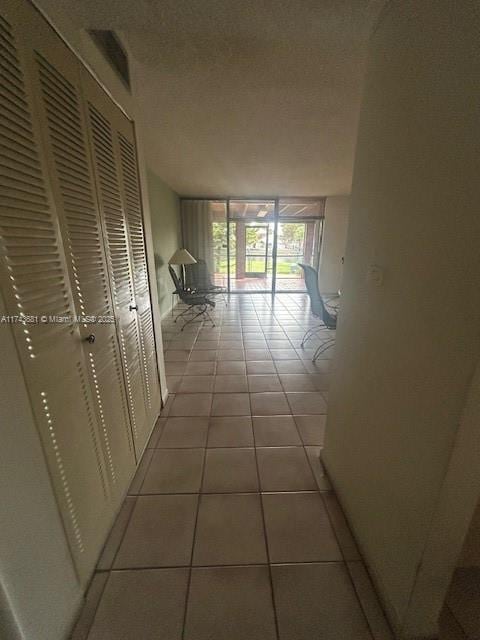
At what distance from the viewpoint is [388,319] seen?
35.5 inches

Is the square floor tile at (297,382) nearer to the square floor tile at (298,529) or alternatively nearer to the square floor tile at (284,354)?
the square floor tile at (284,354)

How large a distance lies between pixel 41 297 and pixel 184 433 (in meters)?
1.39

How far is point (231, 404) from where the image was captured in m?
2.11

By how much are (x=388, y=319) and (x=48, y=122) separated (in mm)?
1337

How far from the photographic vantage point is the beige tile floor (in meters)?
0.91

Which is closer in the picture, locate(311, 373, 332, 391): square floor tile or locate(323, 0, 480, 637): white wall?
locate(323, 0, 480, 637): white wall

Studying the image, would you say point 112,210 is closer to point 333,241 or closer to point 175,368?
point 175,368

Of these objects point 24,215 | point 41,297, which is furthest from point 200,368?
point 24,215

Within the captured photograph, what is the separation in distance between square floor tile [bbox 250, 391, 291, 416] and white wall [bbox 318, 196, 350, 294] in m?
4.35

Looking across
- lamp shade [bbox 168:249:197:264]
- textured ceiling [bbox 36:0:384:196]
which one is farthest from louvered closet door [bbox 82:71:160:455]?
lamp shade [bbox 168:249:197:264]

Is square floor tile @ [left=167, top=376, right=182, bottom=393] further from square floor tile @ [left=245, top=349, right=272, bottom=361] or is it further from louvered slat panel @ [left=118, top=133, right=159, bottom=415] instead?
square floor tile @ [left=245, top=349, right=272, bottom=361]

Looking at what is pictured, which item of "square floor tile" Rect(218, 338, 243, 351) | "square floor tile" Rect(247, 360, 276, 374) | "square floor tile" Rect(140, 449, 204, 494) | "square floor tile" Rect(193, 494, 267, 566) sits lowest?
"square floor tile" Rect(193, 494, 267, 566)

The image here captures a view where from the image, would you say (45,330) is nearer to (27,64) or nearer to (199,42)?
(27,64)

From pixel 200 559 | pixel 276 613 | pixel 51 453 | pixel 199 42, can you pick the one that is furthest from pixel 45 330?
pixel 199 42
